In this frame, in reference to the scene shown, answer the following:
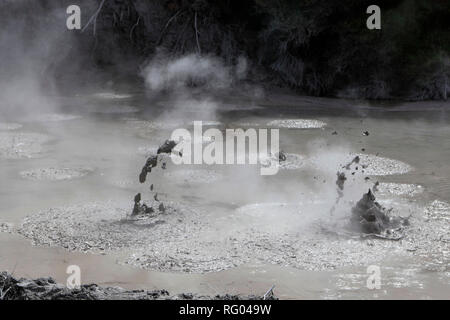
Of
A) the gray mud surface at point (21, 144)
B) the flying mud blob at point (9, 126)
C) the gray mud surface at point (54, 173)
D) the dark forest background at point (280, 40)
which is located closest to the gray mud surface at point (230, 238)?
the gray mud surface at point (54, 173)

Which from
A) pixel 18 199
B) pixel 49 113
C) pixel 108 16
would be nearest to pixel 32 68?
pixel 108 16

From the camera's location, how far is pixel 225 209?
7.61 m

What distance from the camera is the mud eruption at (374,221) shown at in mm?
6809

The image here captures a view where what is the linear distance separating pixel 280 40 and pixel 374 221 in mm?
9914

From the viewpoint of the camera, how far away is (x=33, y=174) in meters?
8.92

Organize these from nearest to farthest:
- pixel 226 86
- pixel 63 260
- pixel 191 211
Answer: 1. pixel 63 260
2. pixel 191 211
3. pixel 226 86

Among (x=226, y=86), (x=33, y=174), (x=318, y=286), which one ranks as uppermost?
(x=226, y=86)

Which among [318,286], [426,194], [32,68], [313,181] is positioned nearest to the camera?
[318,286]

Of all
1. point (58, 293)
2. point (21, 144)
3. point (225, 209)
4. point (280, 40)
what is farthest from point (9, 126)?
point (58, 293)

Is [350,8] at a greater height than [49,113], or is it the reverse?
[350,8]

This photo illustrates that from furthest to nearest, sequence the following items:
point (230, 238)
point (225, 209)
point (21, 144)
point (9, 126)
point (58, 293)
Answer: point (9, 126) < point (21, 144) < point (225, 209) < point (230, 238) < point (58, 293)

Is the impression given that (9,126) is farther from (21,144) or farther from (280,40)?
(280,40)

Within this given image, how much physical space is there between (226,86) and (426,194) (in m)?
8.23

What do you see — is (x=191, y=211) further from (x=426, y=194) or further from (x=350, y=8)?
(x=350, y=8)
